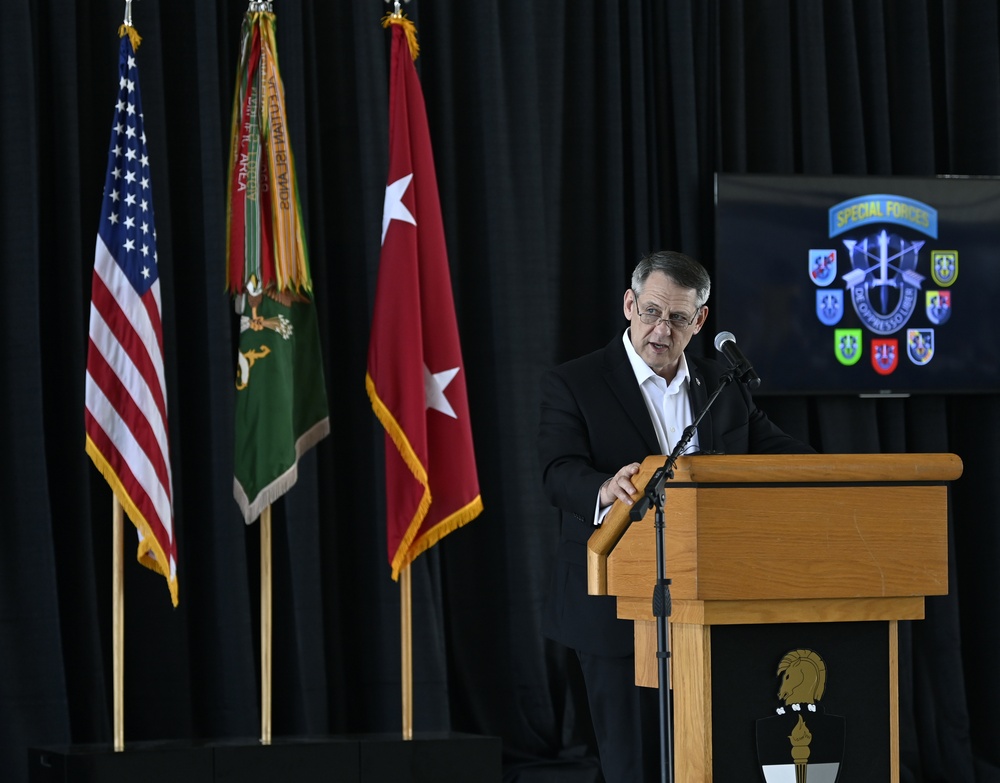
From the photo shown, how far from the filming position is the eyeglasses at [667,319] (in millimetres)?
2912

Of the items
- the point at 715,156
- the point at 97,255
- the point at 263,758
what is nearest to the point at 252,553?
the point at 263,758

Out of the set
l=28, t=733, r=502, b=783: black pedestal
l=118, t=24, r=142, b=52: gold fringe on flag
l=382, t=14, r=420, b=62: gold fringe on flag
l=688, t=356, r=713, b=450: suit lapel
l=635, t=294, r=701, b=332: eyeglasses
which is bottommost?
l=28, t=733, r=502, b=783: black pedestal

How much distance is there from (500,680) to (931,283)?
235 cm

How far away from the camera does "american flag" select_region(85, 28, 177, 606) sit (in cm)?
419

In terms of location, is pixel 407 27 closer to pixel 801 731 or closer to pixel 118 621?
pixel 118 621

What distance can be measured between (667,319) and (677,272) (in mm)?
104

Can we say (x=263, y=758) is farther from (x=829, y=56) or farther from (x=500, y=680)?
(x=829, y=56)

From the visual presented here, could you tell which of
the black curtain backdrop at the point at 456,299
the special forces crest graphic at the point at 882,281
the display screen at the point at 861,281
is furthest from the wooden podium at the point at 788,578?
the special forces crest graphic at the point at 882,281

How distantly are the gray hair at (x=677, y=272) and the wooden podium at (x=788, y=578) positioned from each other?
0.68m

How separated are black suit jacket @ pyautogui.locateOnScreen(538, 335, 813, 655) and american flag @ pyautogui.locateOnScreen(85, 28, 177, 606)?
1685 millimetres

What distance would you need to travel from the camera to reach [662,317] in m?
2.91

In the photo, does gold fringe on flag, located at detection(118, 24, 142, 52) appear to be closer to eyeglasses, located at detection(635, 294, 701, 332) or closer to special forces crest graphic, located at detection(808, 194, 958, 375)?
eyeglasses, located at detection(635, 294, 701, 332)

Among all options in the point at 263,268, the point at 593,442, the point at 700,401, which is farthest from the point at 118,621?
the point at 700,401

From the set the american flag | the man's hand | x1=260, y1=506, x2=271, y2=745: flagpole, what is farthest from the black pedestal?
the man's hand
